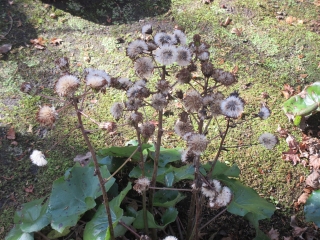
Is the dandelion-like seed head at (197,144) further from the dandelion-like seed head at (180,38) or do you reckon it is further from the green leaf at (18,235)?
the green leaf at (18,235)

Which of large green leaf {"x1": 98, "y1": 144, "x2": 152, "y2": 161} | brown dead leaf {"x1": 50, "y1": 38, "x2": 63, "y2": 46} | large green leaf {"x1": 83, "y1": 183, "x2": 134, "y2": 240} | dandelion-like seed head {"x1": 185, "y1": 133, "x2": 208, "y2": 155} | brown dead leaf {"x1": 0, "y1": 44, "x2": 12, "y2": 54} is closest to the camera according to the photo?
dandelion-like seed head {"x1": 185, "y1": 133, "x2": 208, "y2": 155}

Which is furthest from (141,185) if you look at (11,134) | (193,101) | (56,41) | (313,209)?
(56,41)

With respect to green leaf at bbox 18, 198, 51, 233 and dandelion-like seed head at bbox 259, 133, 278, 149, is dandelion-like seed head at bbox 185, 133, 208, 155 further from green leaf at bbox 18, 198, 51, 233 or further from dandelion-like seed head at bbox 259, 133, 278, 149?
green leaf at bbox 18, 198, 51, 233

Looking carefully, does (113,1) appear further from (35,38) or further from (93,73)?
(93,73)

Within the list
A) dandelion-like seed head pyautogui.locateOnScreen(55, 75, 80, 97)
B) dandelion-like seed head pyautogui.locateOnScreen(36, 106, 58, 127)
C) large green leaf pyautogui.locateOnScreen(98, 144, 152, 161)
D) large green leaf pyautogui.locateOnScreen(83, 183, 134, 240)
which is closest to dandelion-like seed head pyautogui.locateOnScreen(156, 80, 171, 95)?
dandelion-like seed head pyautogui.locateOnScreen(55, 75, 80, 97)

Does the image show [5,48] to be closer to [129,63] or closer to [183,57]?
[129,63]

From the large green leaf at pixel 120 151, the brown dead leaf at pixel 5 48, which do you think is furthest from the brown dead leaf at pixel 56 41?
the large green leaf at pixel 120 151
